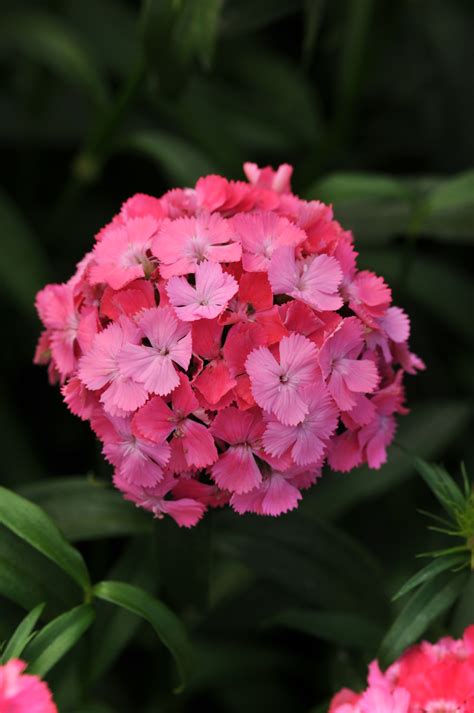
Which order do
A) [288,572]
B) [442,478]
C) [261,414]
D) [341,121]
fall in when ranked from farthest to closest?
[341,121], [288,572], [442,478], [261,414]

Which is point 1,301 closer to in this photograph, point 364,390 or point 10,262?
point 10,262


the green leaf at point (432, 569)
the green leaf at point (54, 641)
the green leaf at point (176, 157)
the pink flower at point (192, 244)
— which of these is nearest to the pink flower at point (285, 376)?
the pink flower at point (192, 244)

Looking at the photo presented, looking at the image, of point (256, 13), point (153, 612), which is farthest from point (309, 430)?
point (256, 13)

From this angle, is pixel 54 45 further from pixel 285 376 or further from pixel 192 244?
pixel 285 376

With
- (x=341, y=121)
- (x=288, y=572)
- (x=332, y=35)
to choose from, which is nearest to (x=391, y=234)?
(x=341, y=121)

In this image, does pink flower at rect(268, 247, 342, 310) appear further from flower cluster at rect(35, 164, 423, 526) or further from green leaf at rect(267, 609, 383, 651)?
green leaf at rect(267, 609, 383, 651)

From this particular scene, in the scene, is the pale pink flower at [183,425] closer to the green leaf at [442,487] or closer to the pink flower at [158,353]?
the pink flower at [158,353]
